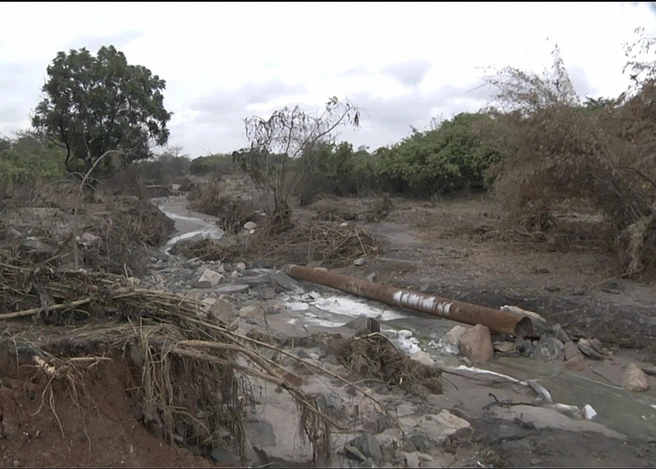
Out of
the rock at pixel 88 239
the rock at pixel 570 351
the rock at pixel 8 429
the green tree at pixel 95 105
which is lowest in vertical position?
the rock at pixel 570 351

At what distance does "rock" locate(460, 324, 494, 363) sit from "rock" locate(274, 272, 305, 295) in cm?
417

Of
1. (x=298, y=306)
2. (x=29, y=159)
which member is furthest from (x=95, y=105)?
(x=298, y=306)

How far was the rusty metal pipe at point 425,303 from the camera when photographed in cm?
714

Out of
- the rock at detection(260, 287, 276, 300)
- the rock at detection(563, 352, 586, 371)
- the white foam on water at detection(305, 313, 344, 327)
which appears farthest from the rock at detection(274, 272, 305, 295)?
the rock at detection(563, 352, 586, 371)

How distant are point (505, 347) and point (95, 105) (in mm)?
18626

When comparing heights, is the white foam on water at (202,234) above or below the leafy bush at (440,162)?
below

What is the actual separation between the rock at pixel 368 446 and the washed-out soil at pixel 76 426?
41.1 inches

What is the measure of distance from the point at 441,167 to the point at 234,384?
62.8ft

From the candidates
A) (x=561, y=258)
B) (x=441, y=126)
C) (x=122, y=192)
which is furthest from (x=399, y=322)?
(x=441, y=126)

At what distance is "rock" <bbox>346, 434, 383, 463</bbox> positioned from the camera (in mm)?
4020

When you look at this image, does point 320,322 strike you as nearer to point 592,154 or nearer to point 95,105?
point 592,154

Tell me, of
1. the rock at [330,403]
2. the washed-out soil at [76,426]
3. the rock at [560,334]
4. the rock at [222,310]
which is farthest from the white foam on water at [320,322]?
the washed-out soil at [76,426]

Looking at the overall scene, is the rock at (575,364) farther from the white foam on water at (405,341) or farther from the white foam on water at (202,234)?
the white foam on water at (202,234)

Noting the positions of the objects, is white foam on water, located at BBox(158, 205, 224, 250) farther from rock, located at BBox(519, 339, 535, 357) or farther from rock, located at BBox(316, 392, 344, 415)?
rock, located at BBox(316, 392, 344, 415)
